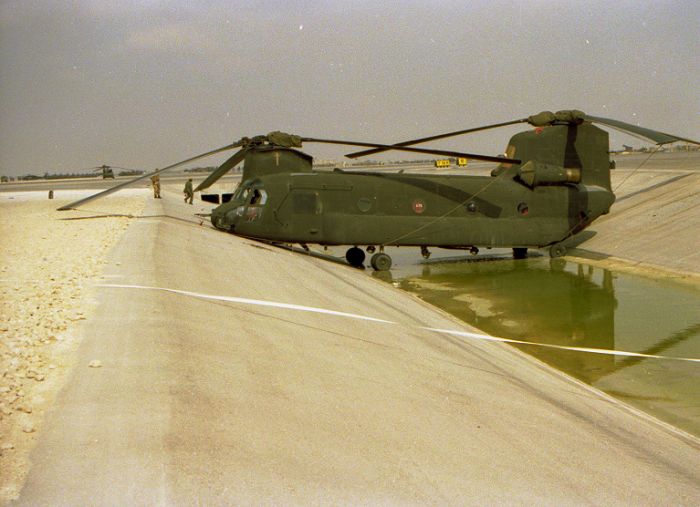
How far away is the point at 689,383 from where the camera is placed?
9523 millimetres

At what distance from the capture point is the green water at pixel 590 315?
9.50 m

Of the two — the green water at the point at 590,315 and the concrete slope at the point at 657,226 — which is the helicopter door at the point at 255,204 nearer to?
the green water at the point at 590,315

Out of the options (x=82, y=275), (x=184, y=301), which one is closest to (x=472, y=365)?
(x=184, y=301)

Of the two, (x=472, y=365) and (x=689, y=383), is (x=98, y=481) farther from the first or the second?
(x=689, y=383)

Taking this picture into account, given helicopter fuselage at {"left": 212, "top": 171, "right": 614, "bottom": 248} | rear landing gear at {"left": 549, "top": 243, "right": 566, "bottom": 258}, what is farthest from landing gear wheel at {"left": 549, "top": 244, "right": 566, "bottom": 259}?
helicopter fuselage at {"left": 212, "top": 171, "right": 614, "bottom": 248}

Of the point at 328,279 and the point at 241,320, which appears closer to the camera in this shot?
the point at 241,320

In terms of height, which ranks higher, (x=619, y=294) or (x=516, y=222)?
(x=516, y=222)

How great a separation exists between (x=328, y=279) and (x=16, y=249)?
280 inches

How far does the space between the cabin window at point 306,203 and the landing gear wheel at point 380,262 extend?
98.9 inches

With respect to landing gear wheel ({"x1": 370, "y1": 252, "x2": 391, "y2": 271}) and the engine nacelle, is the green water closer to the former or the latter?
landing gear wheel ({"x1": 370, "y1": 252, "x2": 391, "y2": 271})

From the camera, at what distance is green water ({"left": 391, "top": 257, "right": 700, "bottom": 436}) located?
9500 millimetres

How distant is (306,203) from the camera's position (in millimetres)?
19656

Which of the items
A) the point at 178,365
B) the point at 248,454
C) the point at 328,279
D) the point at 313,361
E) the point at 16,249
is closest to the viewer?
the point at 248,454

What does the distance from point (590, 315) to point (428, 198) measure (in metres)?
7.66
